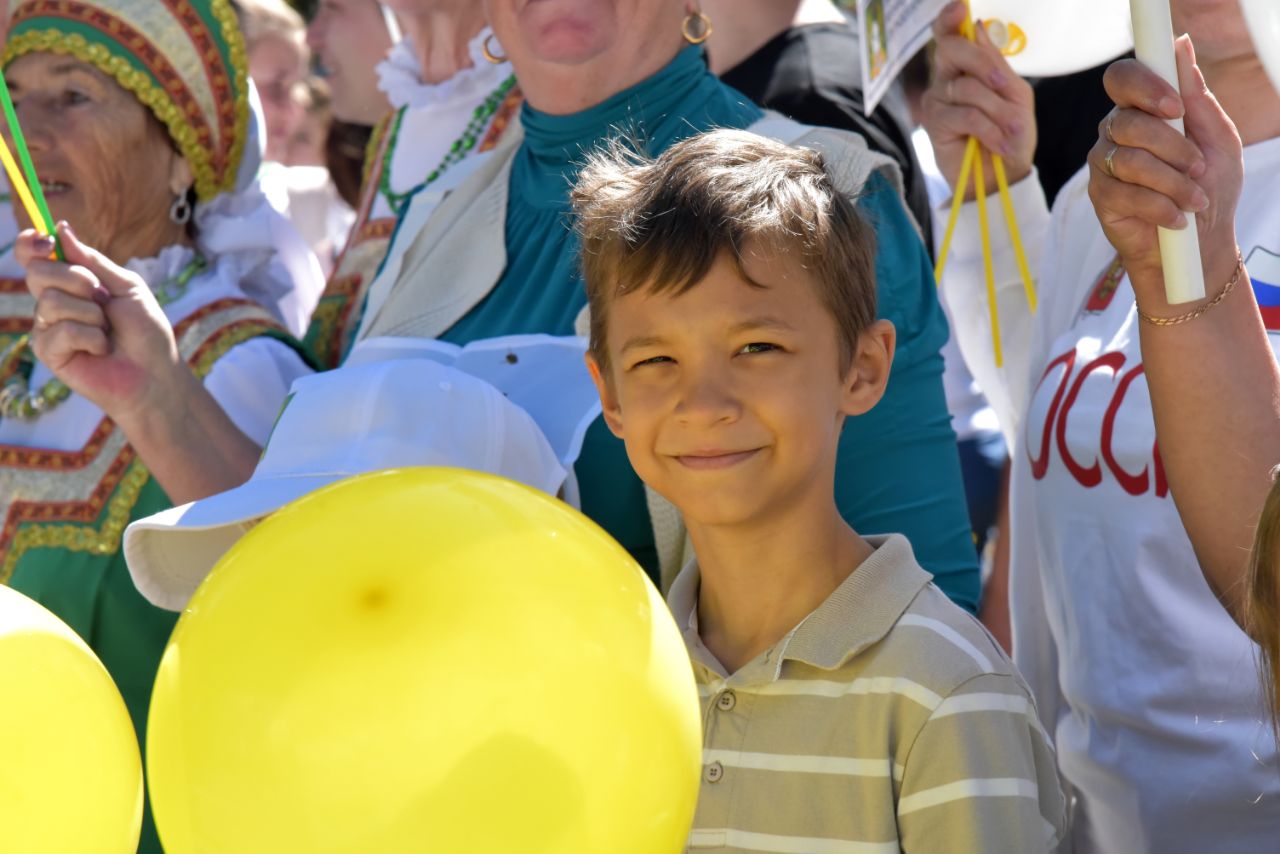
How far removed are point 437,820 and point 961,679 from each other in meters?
0.60

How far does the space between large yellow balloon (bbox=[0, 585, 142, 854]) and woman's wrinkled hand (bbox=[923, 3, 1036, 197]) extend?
1.45 m

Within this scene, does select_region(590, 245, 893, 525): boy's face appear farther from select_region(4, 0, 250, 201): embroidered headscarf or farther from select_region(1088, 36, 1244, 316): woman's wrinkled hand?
select_region(4, 0, 250, 201): embroidered headscarf

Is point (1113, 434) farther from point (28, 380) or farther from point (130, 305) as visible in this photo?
point (28, 380)

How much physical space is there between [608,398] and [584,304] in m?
0.37

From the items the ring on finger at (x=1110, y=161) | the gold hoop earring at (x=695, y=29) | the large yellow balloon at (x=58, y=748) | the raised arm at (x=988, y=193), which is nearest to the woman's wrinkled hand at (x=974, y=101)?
the raised arm at (x=988, y=193)

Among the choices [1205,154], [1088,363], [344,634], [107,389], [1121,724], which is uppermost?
[1205,154]

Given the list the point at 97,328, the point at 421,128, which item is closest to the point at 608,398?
the point at 97,328

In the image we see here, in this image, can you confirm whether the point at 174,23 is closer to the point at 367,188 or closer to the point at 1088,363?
the point at 367,188

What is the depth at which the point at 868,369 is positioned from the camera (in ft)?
5.96

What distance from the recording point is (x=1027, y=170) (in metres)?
2.43

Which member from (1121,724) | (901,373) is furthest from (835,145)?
(1121,724)

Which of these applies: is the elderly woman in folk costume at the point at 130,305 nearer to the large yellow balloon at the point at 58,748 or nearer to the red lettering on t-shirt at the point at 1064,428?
the large yellow balloon at the point at 58,748

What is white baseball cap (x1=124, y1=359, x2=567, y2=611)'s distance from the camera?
1.79m

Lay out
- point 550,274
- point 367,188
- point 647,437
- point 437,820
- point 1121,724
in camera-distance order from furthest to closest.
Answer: point 367,188, point 550,274, point 1121,724, point 647,437, point 437,820
